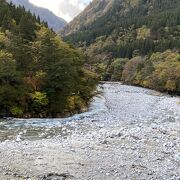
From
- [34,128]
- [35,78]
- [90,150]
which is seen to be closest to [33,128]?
[34,128]

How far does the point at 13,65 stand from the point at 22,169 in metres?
22.5

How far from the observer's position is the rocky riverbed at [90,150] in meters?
23.6

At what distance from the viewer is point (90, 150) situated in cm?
2936

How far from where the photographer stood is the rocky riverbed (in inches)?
928

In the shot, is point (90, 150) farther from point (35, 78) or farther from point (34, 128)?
point (35, 78)

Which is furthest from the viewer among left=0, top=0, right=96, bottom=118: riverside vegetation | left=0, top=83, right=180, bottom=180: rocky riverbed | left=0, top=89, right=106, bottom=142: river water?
left=0, top=0, right=96, bottom=118: riverside vegetation

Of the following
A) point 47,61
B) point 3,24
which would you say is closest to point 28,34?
point 3,24

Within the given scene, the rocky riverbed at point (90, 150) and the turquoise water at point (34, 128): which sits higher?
the rocky riverbed at point (90, 150)

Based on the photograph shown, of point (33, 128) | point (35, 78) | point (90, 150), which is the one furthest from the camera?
point (35, 78)

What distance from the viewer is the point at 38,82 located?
157ft

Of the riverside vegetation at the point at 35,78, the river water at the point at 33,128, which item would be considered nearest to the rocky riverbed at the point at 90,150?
the river water at the point at 33,128

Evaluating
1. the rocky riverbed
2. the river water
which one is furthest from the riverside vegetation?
the rocky riverbed

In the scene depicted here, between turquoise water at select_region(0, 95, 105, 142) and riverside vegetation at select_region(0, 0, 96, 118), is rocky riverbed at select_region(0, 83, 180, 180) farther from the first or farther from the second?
riverside vegetation at select_region(0, 0, 96, 118)

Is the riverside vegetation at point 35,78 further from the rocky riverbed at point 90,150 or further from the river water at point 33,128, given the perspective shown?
the rocky riverbed at point 90,150
